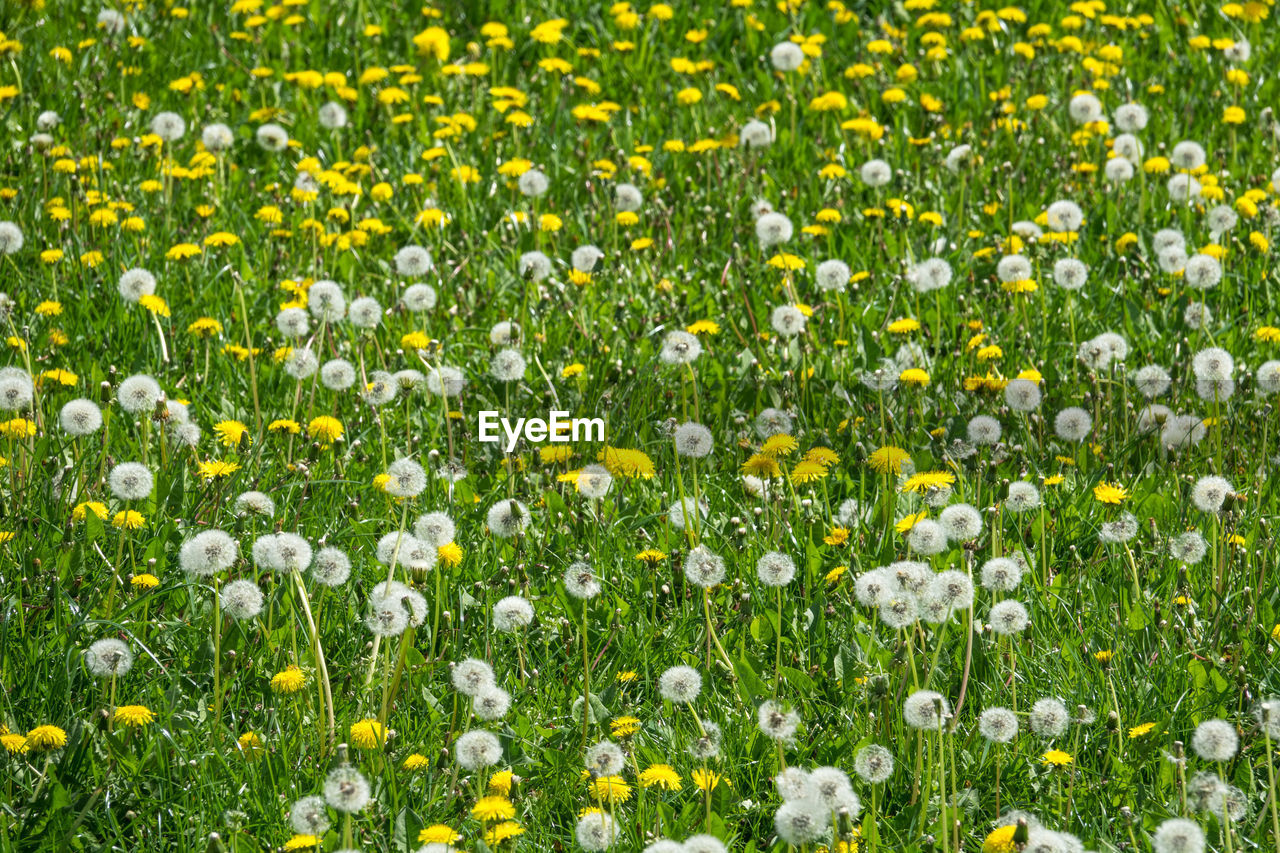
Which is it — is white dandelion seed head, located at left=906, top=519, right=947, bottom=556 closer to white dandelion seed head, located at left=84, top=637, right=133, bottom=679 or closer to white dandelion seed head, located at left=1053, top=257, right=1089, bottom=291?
white dandelion seed head, located at left=84, top=637, right=133, bottom=679

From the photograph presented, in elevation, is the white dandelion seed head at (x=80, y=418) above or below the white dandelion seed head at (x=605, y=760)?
above

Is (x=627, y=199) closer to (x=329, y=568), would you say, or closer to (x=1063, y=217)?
(x=1063, y=217)

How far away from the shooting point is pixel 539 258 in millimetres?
4289

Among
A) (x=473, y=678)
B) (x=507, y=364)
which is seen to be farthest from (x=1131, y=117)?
(x=473, y=678)

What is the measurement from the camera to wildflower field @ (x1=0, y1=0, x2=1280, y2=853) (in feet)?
8.32

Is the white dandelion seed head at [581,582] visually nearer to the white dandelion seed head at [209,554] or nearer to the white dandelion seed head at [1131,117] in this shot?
the white dandelion seed head at [209,554]

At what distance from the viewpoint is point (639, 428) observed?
3.92 meters

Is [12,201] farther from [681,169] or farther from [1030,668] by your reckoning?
[1030,668]

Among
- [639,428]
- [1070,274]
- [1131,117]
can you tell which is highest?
[1131,117]

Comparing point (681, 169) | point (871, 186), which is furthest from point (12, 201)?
point (871, 186)

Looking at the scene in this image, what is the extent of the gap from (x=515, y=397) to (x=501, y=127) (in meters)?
2.10

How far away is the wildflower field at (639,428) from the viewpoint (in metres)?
2.54

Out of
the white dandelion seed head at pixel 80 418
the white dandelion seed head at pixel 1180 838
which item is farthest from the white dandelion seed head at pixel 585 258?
the white dandelion seed head at pixel 1180 838

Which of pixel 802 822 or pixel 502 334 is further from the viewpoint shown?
pixel 502 334
